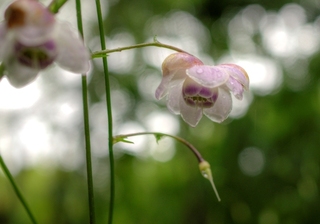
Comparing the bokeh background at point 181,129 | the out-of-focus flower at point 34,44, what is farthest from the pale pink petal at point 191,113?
the bokeh background at point 181,129

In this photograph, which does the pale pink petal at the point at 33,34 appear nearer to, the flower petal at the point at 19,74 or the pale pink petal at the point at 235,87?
the flower petal at the point at 19,74

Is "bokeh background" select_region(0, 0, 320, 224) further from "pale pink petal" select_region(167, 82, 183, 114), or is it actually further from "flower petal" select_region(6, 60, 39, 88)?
"flower petal" select_region(6, 60, 39, 88)

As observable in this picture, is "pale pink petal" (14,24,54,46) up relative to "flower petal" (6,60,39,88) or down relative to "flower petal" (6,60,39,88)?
down

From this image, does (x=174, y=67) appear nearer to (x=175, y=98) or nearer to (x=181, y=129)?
(x=175, y=98)

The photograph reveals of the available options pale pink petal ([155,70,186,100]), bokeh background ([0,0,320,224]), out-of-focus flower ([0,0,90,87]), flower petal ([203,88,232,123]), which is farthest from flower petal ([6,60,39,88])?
bokeh background ([0,0,320,224])

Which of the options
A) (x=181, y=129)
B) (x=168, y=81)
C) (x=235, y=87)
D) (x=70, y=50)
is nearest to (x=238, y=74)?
(x=235, y=87)

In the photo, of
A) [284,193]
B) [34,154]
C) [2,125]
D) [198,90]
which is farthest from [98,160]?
[198,90]
